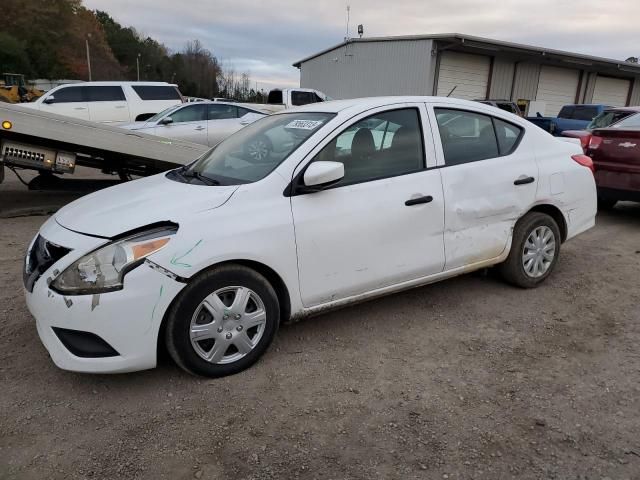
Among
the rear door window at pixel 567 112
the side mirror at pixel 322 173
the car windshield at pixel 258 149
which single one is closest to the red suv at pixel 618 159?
the car windshield at pixel 258 149

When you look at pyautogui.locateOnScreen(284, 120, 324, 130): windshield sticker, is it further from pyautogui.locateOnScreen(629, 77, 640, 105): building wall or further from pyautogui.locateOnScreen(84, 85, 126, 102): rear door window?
pyautogui.locateOnScreen(629, 77, 640, 105): building wall

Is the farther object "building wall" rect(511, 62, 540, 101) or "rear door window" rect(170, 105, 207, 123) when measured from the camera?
"building wall" rect(511, 62, 540, 101)

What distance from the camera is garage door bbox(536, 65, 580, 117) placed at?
2845 cm

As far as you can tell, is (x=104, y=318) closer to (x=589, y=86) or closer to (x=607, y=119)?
(x=607, y=119)

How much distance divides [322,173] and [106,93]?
1300 cm

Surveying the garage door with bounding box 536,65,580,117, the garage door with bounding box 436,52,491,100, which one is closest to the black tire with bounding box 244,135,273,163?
the garage door with bounding box 436,52,491,100

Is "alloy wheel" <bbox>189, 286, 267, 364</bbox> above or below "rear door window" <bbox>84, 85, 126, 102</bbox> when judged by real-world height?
below

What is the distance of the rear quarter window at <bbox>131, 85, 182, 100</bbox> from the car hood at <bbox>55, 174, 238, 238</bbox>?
12.0m

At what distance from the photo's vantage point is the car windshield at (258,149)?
10.6 feet

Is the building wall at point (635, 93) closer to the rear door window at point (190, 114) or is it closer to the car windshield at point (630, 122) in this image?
the car windshield at point (630, 122)

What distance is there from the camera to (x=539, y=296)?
4262mm

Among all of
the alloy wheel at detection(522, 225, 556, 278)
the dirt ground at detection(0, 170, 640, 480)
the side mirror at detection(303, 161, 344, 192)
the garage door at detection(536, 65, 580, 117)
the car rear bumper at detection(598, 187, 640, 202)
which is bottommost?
the dirt ground at detection(0, 170, 640, 480)

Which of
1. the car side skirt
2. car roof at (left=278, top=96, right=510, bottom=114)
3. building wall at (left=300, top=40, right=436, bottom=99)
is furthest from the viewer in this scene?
building wall at (left=300, top=40, right=436, bottom=99)

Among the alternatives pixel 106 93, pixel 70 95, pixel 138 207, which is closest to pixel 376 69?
pixel 106 93
